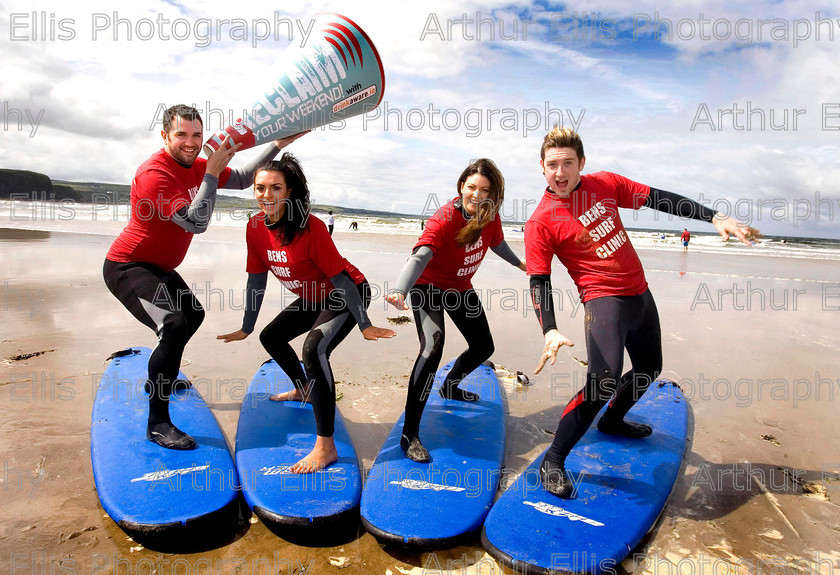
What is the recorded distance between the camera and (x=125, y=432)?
142 inches

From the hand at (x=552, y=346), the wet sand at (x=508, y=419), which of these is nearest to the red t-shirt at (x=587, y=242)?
the hand at (x=552, y=346)

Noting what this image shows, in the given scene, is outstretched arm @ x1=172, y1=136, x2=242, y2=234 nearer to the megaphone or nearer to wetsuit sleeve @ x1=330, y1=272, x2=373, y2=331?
the megaphone

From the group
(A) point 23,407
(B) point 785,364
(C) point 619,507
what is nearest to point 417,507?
(C) point 619,507

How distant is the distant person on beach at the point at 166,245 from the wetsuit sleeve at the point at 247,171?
0.27 metres

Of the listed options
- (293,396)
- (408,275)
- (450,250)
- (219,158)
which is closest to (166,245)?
(219,158)

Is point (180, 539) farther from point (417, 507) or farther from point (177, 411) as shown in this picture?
point (177, 411)

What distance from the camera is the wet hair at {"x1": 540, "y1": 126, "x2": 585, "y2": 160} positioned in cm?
338

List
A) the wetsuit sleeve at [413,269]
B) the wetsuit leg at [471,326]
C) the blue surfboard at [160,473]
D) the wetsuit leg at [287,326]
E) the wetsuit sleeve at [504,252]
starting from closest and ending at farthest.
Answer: the blue surfboard at [160,473], the wetsuit sleeve at [413,269], the wetsuit leg at [287,326], the wetsuit leg at [471,326], the wetsuit sleeve at [504,252]

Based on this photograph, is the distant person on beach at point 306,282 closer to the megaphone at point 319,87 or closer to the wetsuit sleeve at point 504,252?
the megaphone at point 319,87

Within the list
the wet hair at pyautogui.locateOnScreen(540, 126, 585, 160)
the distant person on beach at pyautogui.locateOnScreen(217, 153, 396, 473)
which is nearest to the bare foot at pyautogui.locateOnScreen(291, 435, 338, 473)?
the distant person on beach at pyautogui.locateOnScreen(217, 153, 396, 473)

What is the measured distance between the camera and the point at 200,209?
3418 millimetres

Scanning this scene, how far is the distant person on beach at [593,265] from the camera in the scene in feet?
10.4

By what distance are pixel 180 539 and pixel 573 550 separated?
198 centimetres

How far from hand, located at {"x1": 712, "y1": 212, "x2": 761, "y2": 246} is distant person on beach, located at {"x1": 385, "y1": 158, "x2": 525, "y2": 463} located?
1496 mm
